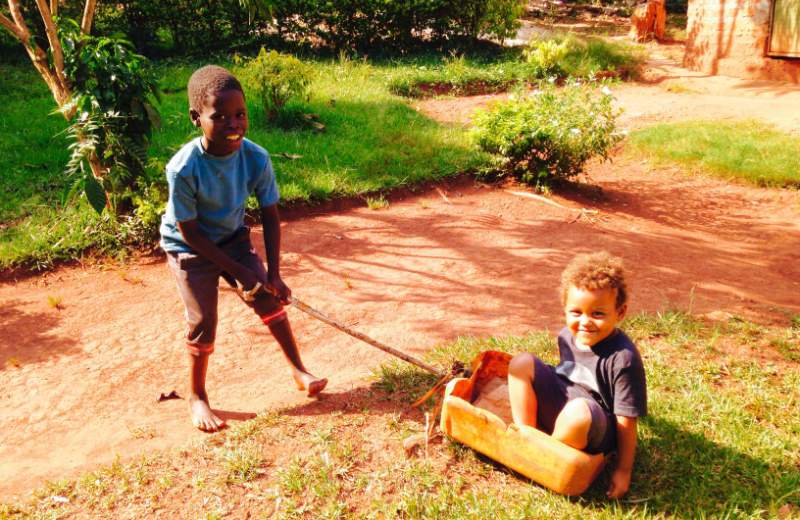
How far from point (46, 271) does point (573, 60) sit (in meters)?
9.23

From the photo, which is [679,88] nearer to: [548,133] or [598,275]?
[548,133]

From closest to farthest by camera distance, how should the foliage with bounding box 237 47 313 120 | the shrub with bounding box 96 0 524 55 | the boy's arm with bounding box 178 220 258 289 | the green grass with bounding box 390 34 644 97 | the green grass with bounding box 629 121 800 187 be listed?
the boy's arm with bounding box 178 220 258 289 < the green grass with bounding box 629 121 800 187 < the foliage with bounding box 237 47 313 120 < the green grass with bounding box 390 34 644 97 < the shrub with bounding box 96 0 524 55

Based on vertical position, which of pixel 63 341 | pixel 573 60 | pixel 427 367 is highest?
pixel 573 60

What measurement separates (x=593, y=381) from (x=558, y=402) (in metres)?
0.16

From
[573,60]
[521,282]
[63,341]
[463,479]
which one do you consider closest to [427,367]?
[463,479]

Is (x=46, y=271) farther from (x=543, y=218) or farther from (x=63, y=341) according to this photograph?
(x=543, y=218)

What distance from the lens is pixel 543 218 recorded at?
5.82 m

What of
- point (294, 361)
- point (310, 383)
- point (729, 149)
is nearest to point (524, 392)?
point (310, 383)

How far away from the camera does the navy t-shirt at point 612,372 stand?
7.86 feet

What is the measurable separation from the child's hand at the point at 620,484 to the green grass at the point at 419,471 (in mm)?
39

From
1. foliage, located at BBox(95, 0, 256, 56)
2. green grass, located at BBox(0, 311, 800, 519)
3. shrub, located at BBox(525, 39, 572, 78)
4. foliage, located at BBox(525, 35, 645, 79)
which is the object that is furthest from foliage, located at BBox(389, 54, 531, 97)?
green grass, located at BBox(0, 311, 800, 519)

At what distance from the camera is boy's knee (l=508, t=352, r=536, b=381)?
8.21ft

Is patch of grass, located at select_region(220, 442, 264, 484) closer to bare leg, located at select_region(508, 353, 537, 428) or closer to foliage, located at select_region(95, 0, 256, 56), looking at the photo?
bare leg, located at select_region(508, 353, 537, 428)

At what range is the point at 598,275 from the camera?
237 cm
